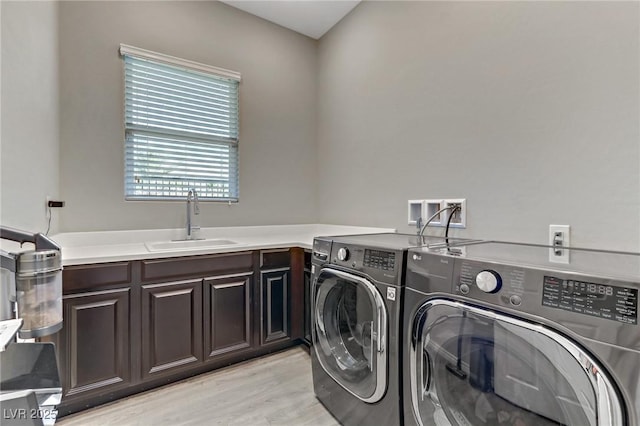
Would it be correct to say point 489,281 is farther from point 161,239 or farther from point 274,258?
point 161,239

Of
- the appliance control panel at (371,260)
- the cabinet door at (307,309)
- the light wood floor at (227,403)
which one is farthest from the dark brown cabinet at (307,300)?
the appliance control panel at (371,260)

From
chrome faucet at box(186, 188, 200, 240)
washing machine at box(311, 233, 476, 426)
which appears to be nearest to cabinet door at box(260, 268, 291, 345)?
washing machine at box(311, 233, 476, 426)

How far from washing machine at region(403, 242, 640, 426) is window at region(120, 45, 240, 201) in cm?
197

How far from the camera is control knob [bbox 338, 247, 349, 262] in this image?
1.47 m

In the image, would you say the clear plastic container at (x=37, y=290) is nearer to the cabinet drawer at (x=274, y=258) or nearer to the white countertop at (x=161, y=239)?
the white countertop at (x=161, y=239)

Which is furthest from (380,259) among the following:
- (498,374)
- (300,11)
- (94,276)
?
(300,11)

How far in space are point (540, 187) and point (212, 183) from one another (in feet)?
7.53

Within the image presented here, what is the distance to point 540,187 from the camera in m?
1.40

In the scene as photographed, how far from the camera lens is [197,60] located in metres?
2.46

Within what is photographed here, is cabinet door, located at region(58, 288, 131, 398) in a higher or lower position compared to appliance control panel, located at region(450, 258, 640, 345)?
lower

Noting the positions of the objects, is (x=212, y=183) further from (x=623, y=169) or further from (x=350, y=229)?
(x=623, y=169)

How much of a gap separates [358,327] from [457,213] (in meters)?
0.88

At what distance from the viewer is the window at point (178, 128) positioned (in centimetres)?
224

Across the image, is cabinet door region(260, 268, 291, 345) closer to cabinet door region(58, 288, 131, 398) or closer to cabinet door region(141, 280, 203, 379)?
cabinet door region(141, 280, 203, 379)
